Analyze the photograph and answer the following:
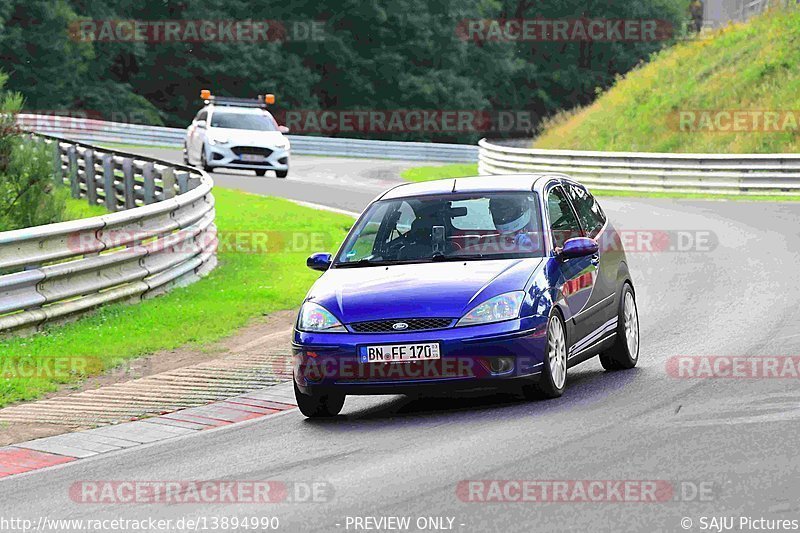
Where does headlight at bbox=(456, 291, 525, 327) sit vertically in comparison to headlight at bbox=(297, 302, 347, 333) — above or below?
above

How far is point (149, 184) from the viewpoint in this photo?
2359 centimetres

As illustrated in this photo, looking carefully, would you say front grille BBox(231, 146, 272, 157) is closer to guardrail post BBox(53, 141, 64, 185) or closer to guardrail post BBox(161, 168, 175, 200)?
guardrail post BBox(53, 141, 64, 185)

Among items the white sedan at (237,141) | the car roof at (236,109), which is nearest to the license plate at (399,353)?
the white sedan at (237,141)

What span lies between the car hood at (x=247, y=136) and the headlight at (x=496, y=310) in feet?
85.9

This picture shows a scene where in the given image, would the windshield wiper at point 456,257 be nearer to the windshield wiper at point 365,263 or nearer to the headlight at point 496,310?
the windshield wiper at point 365,263

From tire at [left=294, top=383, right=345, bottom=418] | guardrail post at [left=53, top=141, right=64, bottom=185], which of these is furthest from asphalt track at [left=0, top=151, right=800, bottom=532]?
guardrail post at [left=53, top=141, right=64, bottom=185]

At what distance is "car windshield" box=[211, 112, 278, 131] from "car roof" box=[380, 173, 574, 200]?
24.9 metres

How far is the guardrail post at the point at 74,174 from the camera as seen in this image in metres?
27.9

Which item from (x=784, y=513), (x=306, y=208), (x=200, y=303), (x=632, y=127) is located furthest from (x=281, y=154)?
(x=784, y=513)

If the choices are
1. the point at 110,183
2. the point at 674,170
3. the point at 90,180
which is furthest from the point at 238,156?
the point at 674,170

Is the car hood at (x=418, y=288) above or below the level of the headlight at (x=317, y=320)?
above

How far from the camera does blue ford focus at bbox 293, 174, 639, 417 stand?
31.6ft

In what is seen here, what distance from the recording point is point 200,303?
15477mm

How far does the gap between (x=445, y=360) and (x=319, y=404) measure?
105 centimetres
